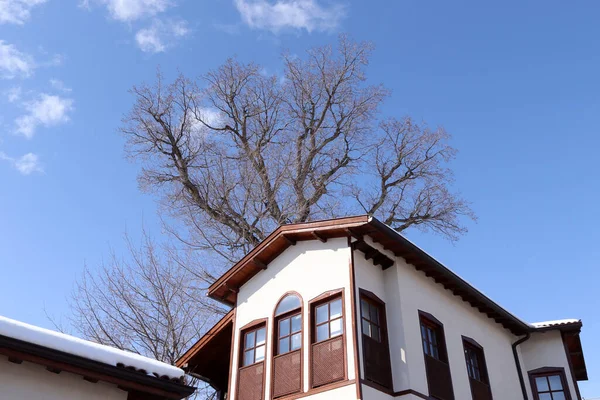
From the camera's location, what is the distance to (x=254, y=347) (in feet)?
41.7

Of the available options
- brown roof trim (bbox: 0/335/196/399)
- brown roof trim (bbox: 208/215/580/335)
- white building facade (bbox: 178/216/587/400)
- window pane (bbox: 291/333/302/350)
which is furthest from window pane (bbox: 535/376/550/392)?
brown roof trim (bbox: 0/335/196/399)

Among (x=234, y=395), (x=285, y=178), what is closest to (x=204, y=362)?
(x=234, y=395)

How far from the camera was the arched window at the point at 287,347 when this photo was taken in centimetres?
1138

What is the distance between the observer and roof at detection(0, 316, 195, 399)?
7.10 meters

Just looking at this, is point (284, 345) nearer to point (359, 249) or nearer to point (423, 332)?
point (359, 249)

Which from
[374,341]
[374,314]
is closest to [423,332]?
[374,314]

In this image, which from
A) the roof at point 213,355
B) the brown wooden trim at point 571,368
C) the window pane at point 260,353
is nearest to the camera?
the window pane at point 260,353

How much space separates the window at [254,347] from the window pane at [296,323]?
0.87 metres

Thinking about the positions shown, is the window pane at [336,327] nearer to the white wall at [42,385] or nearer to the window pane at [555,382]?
the white wall at [42,385]

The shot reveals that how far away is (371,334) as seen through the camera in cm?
1130

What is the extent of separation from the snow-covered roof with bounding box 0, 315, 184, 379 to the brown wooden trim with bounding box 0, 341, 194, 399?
92mm

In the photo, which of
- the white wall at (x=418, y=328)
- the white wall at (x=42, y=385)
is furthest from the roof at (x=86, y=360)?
the white wall at (x=418, y=328)

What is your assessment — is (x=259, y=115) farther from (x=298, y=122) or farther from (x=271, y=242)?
(x=271, y=242)

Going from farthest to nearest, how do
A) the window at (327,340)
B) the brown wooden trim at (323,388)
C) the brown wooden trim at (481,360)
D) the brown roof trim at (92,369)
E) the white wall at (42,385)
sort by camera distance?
the brown wooden trim at (481,360) < the window at (327,340) < the brown wooden trim at (323,388) < the white wall at (42,385) < the brown roof trim at (92,369)
